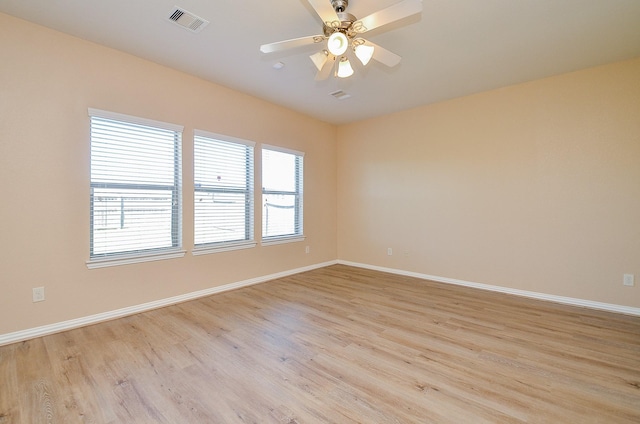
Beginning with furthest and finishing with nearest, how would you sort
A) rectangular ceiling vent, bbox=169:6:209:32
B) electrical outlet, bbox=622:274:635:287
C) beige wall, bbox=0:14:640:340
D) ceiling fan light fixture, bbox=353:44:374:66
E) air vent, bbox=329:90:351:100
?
air vent, bbox=329:90:351:100 → electrical outlet, bbox=622:274:635:287 → beige wall, bbox=0:14:640:340 → rectangular ceiling vent, bbox=169:6:209:32 → ceiling fan light fixture, bbox=353:44:374:66

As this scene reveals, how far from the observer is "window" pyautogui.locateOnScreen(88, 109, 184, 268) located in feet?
9.51

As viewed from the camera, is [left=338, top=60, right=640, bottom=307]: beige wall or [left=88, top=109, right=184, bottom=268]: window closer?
[left=88, top=109, right=184, bottom=268]: window

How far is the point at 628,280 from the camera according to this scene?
3127 mm

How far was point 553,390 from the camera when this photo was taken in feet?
5.89

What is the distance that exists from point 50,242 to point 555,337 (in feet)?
15.6

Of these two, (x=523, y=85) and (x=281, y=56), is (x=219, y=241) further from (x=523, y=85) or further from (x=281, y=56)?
(x=523, y=85)

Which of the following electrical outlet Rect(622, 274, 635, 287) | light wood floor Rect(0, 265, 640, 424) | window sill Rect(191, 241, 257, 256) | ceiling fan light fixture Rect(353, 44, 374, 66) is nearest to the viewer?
light wood floor Rect(0, 265, 640, 424)

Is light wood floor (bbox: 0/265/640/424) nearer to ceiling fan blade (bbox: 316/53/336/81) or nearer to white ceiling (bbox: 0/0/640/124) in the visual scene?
ceiling fan blade (bbox: 316/53/336/81)

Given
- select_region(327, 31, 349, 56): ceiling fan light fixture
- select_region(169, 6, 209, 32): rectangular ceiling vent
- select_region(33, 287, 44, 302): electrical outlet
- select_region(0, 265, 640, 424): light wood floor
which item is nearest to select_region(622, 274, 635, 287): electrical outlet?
select_region(0, 265, 640, 424): light wood floor

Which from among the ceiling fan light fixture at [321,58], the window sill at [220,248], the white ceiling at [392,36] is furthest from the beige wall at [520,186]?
the ceiling fan light fixture at [321,58]

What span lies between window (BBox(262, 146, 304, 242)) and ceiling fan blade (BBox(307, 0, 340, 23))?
103 inches

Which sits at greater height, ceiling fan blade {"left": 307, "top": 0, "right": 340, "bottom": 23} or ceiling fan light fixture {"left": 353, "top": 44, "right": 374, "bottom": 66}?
ceiling fan blade {"left": 307, "top": 0, "right": 340, "bottom": 23}

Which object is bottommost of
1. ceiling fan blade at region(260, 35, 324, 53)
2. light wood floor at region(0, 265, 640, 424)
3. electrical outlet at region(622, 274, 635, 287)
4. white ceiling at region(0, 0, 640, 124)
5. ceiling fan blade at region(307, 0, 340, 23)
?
light wood floor at region(0, 265, 640, 424)

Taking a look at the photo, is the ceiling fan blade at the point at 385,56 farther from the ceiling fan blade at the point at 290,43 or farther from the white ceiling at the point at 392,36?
the ceiling fan blade at the point at 290,43
